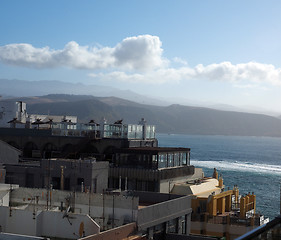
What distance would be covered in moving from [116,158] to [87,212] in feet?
78.4

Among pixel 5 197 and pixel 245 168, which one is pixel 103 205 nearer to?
pixel 5 197

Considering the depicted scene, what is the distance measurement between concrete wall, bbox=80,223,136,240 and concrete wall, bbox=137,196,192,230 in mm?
932

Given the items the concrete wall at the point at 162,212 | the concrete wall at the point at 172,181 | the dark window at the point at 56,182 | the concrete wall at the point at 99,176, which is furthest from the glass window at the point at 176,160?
the concrete wall at the point at 162,212

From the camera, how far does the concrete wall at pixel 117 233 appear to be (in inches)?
1041

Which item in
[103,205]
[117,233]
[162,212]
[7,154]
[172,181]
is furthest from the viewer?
A: [172,181]

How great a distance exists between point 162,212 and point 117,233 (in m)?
6.03

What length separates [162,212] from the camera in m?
33.3

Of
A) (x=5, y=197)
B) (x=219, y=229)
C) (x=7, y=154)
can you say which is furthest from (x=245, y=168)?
(x=5, y=197)

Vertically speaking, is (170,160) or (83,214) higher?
(170,160)

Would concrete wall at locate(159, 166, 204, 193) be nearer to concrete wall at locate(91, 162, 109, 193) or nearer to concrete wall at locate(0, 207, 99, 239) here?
concrete wall at locate(91, 162, 109, 193)

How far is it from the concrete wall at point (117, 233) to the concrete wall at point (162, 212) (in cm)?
93

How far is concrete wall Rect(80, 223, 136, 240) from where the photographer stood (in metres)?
26.4

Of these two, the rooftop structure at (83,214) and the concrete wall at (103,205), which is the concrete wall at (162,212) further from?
the concrete wall at (103,205)

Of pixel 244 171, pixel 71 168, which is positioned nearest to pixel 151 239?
pixel 71 168
